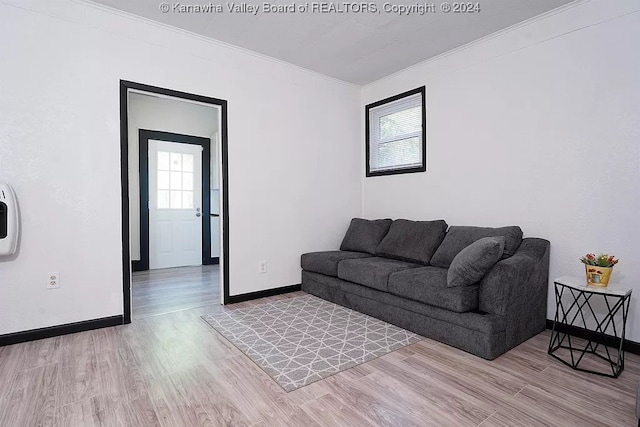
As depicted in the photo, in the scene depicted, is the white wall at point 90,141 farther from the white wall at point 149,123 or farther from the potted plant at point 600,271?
Answer: the potted plant at point 600,271

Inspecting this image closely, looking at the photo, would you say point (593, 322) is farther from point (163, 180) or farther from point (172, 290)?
point (163, 180)

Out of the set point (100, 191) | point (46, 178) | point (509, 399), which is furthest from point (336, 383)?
point (46, 178)

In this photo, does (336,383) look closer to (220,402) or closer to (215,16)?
(220,402)

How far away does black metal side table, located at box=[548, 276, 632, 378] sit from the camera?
2076 mm

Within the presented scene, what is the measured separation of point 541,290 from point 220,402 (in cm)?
251

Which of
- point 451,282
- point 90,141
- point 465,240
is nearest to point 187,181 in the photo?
point 90,141

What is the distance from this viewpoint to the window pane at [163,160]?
5.38 m

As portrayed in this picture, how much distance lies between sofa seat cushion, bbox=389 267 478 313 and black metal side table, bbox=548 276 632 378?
0.57m

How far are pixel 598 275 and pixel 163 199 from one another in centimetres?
548

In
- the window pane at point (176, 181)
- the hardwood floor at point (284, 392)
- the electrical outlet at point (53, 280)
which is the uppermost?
the window pane at point (176, 181)

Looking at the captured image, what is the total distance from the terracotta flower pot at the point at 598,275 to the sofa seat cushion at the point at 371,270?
126 centimetres

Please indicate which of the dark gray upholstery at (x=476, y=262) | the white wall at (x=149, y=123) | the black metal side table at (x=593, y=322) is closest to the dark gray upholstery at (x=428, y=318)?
the dark gray upholstery at (x=476, y=262)

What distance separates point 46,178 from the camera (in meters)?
2.56

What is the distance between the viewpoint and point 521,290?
2.38 metres
